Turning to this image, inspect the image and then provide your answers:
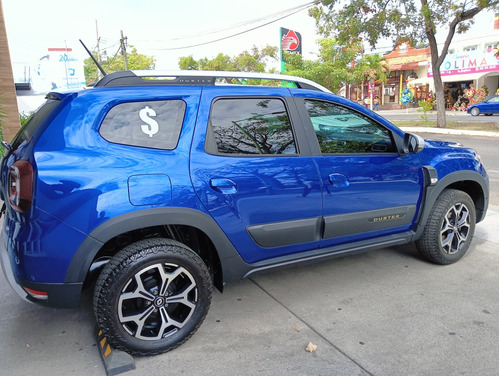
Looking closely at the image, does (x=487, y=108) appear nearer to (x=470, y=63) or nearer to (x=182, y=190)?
(x=470, y=63)

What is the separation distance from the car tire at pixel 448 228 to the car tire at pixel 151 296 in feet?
7.38

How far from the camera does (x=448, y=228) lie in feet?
12.4

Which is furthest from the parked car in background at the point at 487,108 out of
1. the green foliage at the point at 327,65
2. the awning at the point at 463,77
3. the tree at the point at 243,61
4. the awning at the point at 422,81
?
the tree at the point at 243,61

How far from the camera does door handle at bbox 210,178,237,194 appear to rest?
258cm

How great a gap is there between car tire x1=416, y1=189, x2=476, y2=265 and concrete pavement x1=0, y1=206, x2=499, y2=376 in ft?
0.53

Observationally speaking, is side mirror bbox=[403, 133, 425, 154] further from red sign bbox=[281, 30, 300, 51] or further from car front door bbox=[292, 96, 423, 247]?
red sign bbox=[281, 30, 300, 51]

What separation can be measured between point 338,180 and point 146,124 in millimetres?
1486

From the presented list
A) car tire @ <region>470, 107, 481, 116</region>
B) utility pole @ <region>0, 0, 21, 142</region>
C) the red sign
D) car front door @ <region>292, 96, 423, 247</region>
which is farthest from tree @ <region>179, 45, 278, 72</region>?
car front door @ <region>292, 96, 423, 247</region>

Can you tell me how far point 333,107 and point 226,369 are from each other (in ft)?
7.00

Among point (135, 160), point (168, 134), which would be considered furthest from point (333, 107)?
Result: point (135, 160)

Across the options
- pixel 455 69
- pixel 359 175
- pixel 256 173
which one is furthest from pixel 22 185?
pixel 455 69

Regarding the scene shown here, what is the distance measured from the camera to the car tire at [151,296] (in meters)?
2.35

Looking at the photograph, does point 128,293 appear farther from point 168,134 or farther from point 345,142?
point 345,142

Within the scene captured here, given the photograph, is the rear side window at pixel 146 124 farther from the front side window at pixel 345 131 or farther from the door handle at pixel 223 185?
the front side window at pixel 345 131
